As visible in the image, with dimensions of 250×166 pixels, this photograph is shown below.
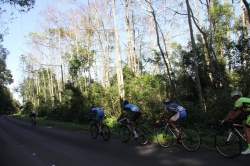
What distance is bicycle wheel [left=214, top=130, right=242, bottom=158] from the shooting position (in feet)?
20.3

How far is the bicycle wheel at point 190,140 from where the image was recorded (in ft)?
24.0

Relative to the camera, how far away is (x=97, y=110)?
1203cm

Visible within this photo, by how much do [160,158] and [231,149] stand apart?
1.98 meters

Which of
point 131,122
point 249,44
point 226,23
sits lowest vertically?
point 131,122

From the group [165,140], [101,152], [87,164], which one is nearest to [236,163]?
[165,140]

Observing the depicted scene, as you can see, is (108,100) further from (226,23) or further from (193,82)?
(226,23)

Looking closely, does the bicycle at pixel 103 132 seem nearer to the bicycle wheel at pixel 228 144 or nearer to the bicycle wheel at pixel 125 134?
the bicycle wheel at pixel 125 134

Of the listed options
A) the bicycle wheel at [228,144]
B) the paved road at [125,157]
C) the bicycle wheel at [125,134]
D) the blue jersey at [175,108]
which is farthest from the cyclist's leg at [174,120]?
the bicycle wheel at [125,134]

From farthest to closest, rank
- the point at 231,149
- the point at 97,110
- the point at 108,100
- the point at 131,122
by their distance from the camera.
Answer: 1. the point at 108,100
2. the point at 97,110
3. the point at 131,122
4. the point at 231,149

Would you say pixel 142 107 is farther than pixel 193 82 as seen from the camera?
No

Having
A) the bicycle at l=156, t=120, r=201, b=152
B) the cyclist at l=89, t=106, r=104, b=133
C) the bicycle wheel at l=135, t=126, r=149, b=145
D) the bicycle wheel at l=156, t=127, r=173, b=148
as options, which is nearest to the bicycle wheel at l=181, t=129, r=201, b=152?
the bicycle at l=156, t=120, r=201, b=152

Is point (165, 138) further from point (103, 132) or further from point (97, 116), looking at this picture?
point (97, 116)

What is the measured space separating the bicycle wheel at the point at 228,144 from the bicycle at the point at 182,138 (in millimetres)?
684

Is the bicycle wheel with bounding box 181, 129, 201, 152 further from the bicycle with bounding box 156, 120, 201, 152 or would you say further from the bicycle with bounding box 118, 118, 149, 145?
the bicycle with bounding box 118, 118, 149, 145
